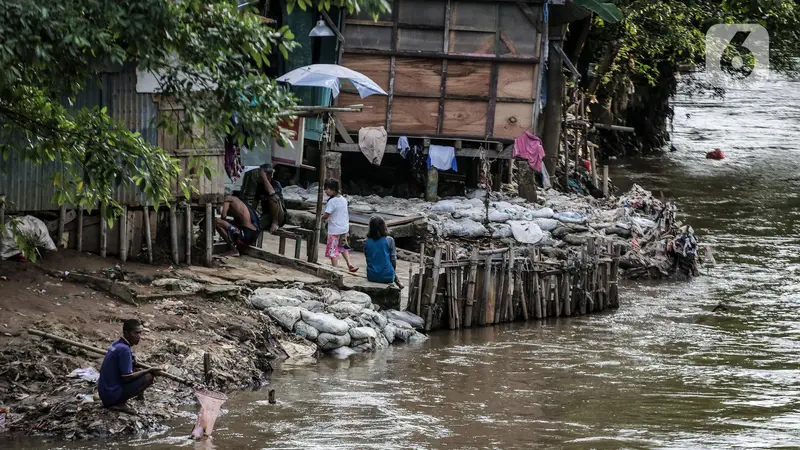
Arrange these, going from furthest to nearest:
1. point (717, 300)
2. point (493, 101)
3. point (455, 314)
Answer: point (493, 101) → point (717, 300) → point (455, 314)

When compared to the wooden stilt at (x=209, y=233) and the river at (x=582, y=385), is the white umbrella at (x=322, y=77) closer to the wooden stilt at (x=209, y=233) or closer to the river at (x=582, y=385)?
the wooden stilt at (x=209, y=233)

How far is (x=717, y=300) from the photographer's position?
18312mm

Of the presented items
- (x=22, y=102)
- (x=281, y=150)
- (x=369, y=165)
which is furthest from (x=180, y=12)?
(x=369, y=165)

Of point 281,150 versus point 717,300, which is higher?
point 281,150

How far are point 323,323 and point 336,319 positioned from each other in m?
0.23

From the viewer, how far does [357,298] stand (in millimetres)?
13633

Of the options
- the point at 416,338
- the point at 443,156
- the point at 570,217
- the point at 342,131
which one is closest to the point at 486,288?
the point at 416,338

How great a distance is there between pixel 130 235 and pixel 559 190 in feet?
40.7

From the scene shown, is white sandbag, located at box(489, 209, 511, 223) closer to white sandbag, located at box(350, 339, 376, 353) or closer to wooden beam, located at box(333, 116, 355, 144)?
wooden beam, located at box(333, 116, 355, 144)

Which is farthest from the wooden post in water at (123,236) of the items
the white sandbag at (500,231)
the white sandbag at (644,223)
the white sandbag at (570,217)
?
the white sandbag at (644,223)

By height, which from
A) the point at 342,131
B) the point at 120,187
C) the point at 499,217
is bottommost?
the point at 499,217

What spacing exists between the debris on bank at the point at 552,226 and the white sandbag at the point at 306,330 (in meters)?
5.02

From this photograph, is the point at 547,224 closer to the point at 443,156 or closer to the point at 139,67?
the point at 443,156

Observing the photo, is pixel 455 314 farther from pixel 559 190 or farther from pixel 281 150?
pixel 559 190
